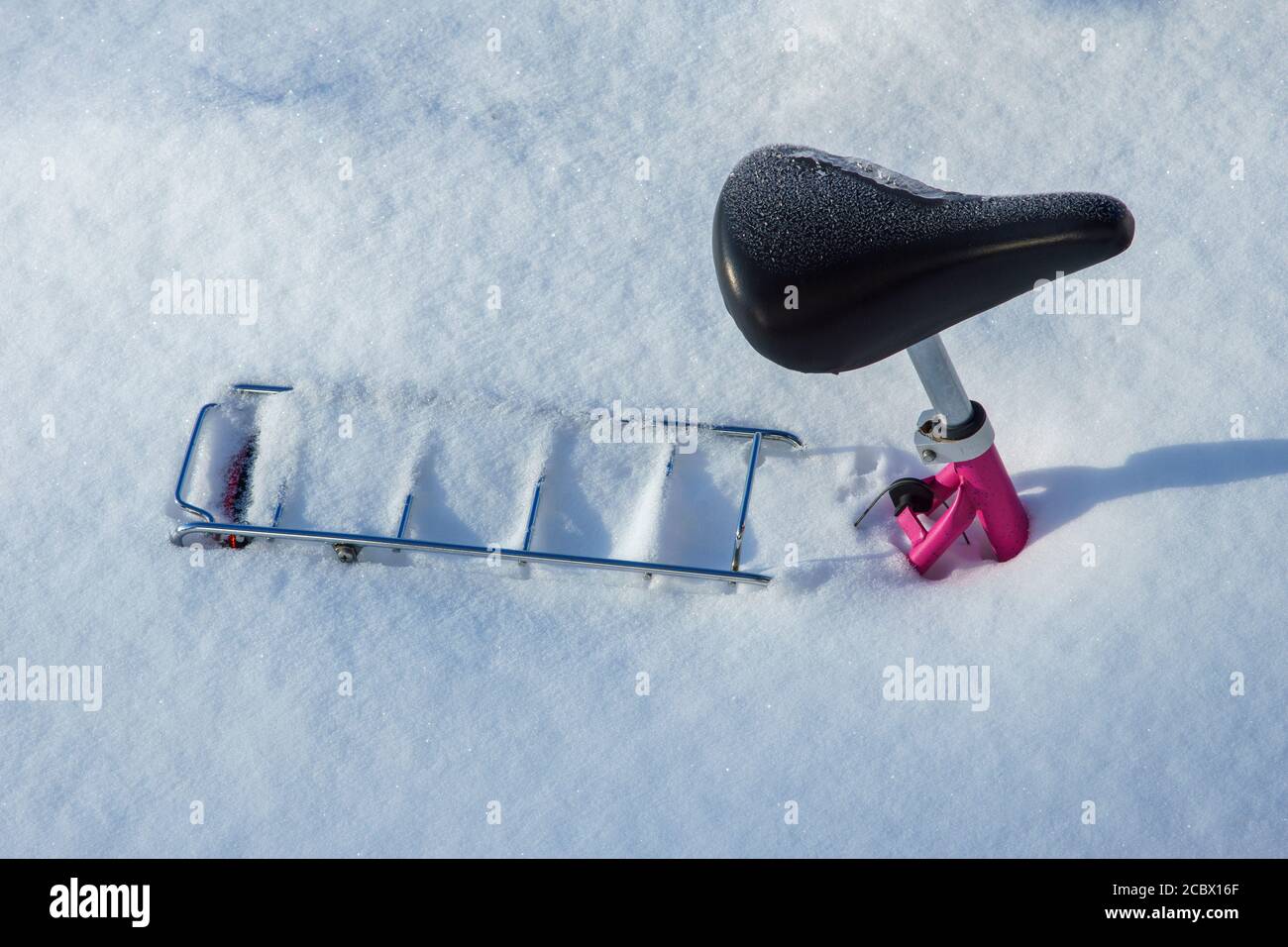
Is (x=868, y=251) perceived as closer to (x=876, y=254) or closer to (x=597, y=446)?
(x=876, y=254)

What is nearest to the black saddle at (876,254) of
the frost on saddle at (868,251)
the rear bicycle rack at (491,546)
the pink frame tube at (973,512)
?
the frost on saddle at (868,251)

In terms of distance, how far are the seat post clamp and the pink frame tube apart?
5 cm

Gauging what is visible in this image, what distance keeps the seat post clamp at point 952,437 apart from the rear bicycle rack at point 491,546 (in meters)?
0.37

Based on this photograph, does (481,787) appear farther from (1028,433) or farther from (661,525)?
(1028,433)

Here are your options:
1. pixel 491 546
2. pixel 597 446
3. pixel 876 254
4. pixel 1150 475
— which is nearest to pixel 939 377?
pixel 876 254

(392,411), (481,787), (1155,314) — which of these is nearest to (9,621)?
(392,411)

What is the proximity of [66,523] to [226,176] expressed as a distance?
2.84 feet

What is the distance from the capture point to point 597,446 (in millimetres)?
2383

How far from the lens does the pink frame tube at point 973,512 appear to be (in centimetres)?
208

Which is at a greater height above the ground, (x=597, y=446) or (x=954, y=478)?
(x=597, y=446)

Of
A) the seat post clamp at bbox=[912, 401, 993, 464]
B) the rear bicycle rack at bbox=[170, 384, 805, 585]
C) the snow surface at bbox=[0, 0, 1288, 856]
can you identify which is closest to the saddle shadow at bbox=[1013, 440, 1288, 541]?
the snow surface at bbox=[0, 0, 1288, 856]

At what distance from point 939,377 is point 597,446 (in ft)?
2.40

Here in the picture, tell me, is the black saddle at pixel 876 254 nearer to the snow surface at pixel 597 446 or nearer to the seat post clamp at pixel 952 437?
the seat post clamp at pixel 952 437

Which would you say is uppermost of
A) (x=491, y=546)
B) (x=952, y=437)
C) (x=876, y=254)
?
(x=876, y=254)
